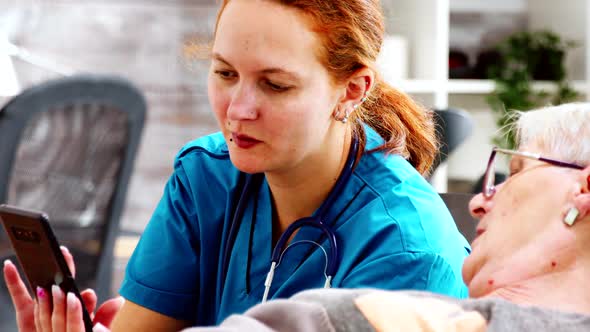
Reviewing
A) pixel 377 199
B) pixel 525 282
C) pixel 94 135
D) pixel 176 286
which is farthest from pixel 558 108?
pixel 94 135

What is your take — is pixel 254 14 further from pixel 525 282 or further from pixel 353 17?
pixel 525 282

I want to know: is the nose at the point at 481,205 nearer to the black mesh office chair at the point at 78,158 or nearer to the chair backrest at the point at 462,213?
the chair backrest at the point at 462,213

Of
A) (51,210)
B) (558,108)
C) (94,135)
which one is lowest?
(51,210)

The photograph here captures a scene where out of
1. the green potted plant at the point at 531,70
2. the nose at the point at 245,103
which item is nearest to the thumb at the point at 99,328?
the nose at the point at 245,103

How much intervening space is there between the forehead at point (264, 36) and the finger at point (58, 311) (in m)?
0.44

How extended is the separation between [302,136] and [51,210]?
111cm

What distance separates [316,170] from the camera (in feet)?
4.46

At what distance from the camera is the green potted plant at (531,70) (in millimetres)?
3508

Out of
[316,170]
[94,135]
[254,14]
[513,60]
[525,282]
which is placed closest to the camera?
[525,282]

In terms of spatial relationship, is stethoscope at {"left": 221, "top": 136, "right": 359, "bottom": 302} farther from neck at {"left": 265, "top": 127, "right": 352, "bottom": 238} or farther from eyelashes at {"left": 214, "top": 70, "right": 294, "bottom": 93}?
eyelashes at {"left": 214, "top": 70, "right": 294, "bottom": 93}

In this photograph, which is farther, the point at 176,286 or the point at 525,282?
the point at 176,286

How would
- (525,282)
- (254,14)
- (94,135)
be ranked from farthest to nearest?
(94,135) < (254,14) < (525,282)

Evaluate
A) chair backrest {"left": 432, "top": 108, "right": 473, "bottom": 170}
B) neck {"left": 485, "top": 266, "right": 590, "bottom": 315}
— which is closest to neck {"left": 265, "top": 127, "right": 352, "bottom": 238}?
neck {"left": 485, "top": 266, "right": 590, "bottom": 315}

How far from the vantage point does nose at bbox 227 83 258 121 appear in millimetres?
1233
